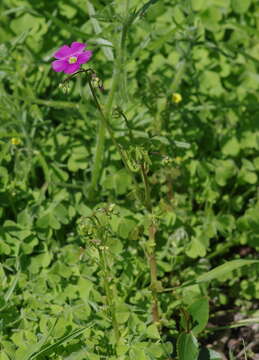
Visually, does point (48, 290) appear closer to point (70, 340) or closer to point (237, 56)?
point (70, 340)

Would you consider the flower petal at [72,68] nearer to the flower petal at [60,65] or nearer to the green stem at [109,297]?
the flower petal at [60,65]

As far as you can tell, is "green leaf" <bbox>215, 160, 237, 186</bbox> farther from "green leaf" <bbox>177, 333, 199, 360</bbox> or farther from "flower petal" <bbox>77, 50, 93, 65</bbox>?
"flower petal" <bbox>77, 50, 93, 65</bbox>

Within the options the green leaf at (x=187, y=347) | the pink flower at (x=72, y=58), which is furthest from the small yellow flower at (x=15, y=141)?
the green leaf at (x=187, y=347)

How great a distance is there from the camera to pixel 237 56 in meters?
3.68

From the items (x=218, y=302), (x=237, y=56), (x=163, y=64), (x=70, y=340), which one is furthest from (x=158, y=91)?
(x=70, y=340)

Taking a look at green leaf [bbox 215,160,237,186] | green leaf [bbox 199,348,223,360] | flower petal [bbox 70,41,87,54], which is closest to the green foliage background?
green leaf [bbox 215,160,237,186]

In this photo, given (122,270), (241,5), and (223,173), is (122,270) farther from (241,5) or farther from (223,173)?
(241,5)

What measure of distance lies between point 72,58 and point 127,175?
880 mm

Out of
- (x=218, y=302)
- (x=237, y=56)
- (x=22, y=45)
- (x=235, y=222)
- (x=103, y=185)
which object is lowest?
(x=218, y=302)

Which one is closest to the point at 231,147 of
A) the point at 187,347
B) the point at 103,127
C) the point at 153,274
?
the point at 103,127

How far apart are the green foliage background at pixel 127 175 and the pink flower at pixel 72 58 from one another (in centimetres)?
38

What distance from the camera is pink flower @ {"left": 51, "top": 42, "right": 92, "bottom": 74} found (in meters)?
2.23

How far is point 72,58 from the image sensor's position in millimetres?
2318

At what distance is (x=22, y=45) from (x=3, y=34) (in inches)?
8.9
